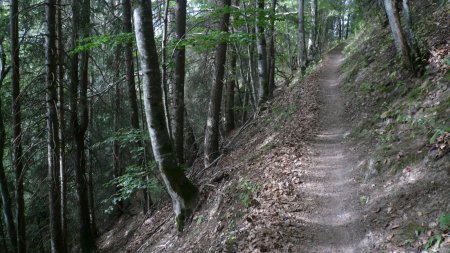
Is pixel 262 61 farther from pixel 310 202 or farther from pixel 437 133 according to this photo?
pixel 437 133

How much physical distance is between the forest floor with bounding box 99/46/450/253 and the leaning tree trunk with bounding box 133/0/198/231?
1.59 ft

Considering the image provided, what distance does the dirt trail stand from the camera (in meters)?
5.50

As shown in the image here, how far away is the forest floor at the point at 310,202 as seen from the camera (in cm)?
513

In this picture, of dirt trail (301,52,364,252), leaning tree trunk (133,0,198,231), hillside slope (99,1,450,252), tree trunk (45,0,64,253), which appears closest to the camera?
hillside slope (99,1,450,252)

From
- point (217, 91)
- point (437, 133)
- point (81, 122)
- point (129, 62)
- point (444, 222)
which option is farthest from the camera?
point (81, 122)

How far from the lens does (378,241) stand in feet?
16.5

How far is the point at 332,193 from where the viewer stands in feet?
22.7

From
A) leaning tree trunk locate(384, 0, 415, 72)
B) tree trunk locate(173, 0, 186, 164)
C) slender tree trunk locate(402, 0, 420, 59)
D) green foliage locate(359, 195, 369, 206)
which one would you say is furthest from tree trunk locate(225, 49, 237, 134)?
green foliage locate(359, 195, 369, 206)

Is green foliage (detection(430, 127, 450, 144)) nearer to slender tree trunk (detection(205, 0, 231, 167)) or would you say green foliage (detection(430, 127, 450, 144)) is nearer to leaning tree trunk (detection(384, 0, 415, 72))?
leaning tree trunk (detection(384, 0, 415, 72))

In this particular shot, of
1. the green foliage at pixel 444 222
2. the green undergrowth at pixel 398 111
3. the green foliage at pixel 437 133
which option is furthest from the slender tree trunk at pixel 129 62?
the green foliage at pixel 444 222

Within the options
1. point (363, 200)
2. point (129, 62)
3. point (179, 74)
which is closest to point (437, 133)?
point (363, 200)

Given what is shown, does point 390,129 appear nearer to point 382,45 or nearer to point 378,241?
point 378,241

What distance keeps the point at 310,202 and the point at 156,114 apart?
3380 mm

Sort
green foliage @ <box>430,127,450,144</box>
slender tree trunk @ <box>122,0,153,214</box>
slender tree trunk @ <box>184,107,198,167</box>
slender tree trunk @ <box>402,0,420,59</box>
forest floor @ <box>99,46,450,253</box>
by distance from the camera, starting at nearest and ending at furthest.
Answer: forest floor @ <box>99,46,450,253</box> < green foliage @ <box>430,127,450,144</box> < slender tree trunk @ <box>402,0,420,59</box> < slender tree trunk @ <box>122,0,153,214</box> < slender tree trunk @ <box>184,107,198,167</box>
